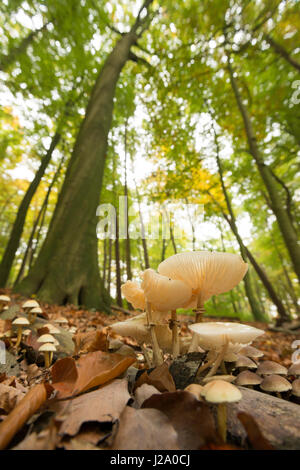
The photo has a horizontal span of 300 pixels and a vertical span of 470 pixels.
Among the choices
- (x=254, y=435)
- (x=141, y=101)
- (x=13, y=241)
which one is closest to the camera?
(x=254, y=435)

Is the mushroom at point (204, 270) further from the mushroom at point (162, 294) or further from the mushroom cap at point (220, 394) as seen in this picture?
the mushroom cap at point (220, 394)

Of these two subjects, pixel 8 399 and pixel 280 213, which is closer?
pixel 8 399

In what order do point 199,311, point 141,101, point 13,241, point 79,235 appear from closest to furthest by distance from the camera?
point 199,311
point 79,235
point 13,241
point 141,101

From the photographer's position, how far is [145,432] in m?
0.58

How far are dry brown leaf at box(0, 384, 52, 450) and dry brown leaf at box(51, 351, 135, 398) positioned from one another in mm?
55

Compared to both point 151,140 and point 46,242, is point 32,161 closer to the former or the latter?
point 151,140

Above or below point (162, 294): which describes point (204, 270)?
above

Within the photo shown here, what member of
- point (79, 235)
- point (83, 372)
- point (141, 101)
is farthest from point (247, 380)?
point (141, 101)

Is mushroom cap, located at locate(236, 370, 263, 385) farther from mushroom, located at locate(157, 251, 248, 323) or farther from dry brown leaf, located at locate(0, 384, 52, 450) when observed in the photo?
dry brown leaf, located at locate(0, 384, 52, 450)

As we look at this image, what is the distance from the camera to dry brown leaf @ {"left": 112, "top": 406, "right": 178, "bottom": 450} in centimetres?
55

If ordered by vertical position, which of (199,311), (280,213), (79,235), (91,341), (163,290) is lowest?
(91,341)

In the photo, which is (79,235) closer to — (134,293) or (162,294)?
(134,293)

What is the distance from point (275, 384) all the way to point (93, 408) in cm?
91
